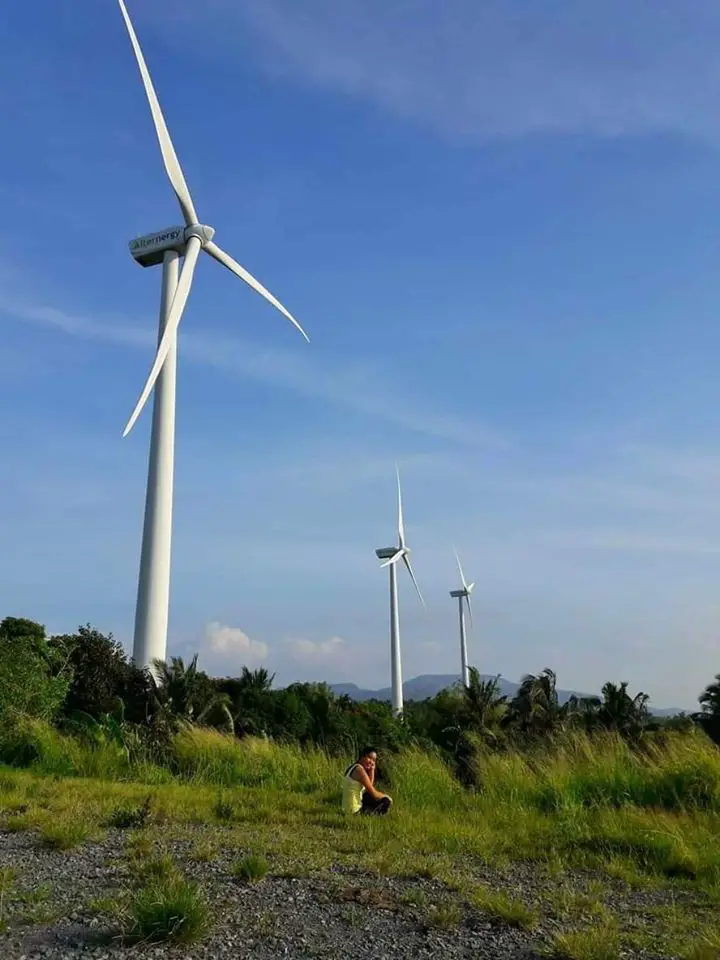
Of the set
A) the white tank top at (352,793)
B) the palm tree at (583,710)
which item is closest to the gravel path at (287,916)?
the white tank top at (352,793)

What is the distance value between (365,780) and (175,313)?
888 inches

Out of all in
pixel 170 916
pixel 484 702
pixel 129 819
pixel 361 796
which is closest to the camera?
pixel 170 916

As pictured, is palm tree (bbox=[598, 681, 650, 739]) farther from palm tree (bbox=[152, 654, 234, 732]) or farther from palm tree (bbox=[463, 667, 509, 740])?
palm tree (bbox=[152, 654, 234, 732])

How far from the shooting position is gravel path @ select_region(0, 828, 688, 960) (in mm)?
6043

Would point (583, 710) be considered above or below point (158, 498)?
below

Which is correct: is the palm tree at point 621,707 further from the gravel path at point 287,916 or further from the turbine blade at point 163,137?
the gravel path at point 287,916

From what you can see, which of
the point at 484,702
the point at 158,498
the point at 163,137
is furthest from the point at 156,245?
the point at 484,702

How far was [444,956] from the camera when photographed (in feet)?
19.8

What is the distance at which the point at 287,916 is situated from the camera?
684 centimetres

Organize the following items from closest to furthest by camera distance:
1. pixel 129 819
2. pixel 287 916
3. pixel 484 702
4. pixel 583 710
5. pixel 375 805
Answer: pixel 287 916, pixel 129 819, pixel 375 805, pixel 484 702, pixel 583 710

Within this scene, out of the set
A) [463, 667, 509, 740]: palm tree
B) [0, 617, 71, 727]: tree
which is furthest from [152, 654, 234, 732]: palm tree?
[463, 667, 509, 740]: palm tree

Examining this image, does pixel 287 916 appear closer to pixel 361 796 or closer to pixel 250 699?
pixel 361 796

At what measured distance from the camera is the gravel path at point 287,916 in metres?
6.04

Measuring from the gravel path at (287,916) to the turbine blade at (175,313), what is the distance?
18.0m
